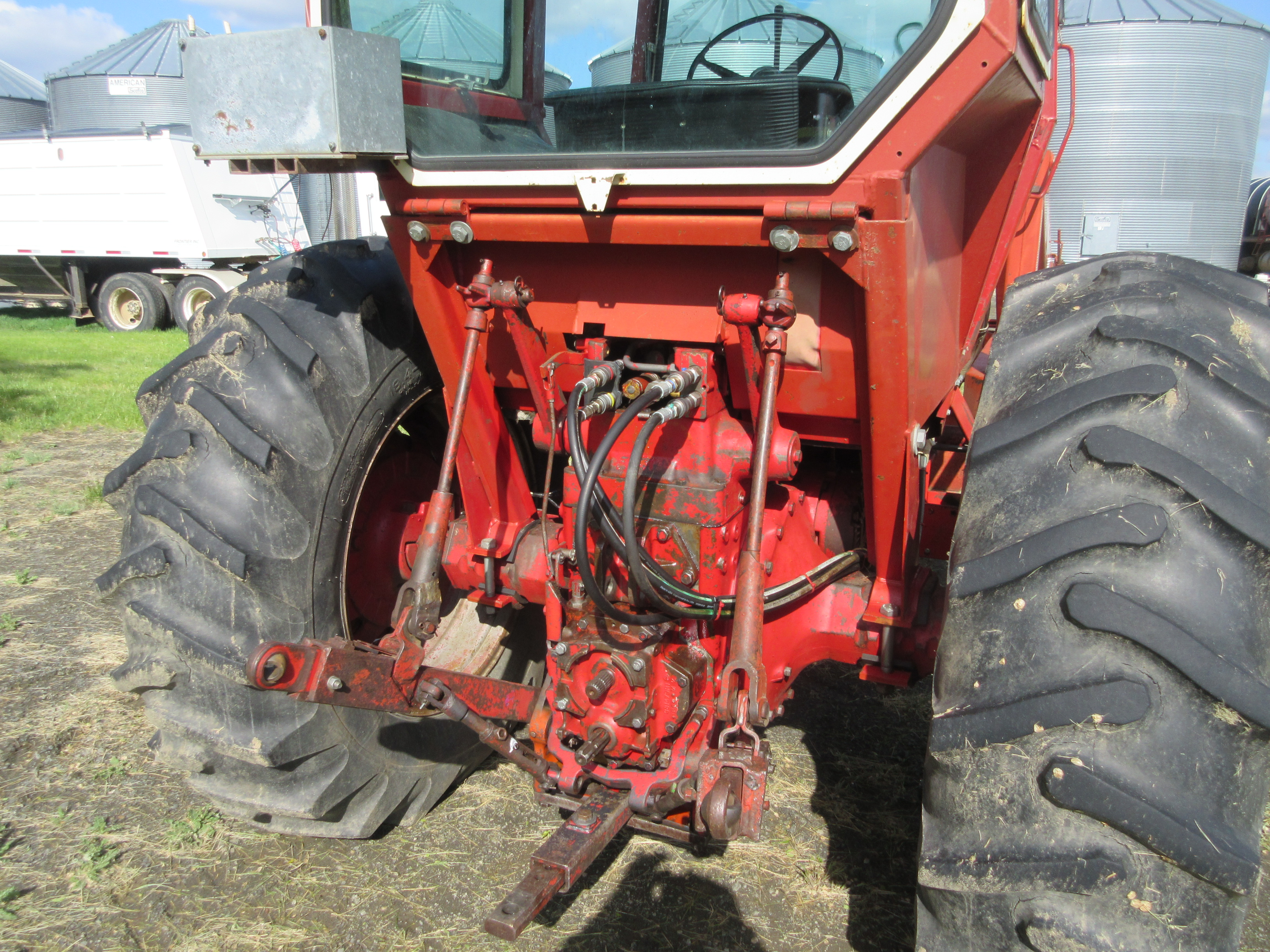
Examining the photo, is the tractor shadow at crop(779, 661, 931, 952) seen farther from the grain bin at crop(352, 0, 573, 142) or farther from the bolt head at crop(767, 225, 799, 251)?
the grain bin at crop(352, 0, 573, 142)

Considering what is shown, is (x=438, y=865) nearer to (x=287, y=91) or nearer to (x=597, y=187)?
(x=597, y=187)

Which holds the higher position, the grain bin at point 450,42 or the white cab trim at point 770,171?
the grain bin at point 450,42

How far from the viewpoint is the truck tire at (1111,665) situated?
134cm

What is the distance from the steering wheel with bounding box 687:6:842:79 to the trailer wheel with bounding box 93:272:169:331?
53.2 ft

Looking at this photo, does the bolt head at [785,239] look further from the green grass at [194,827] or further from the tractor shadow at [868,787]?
the green grass at [194,827]

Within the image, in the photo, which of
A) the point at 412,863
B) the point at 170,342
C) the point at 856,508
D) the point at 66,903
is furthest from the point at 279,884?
the point at 170,342

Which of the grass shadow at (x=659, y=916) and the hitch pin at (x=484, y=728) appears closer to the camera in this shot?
the hitch pin at (x=484, y=728)

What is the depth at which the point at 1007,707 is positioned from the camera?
4.73 feet

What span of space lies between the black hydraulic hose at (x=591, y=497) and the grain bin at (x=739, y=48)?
0.75 meters

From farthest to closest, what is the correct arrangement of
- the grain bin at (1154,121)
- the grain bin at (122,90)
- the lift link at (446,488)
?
1. the grain bin at (122,90)
2. the grain bin at (1154,121)
3. the lift link at (446,488)

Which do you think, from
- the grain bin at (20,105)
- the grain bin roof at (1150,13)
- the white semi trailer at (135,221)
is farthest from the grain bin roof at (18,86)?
the grain bin roof at (1150,13)

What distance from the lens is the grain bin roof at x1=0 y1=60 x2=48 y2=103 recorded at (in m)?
24.3

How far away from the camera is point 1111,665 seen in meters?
1.39

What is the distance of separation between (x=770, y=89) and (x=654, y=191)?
12.5 inches
